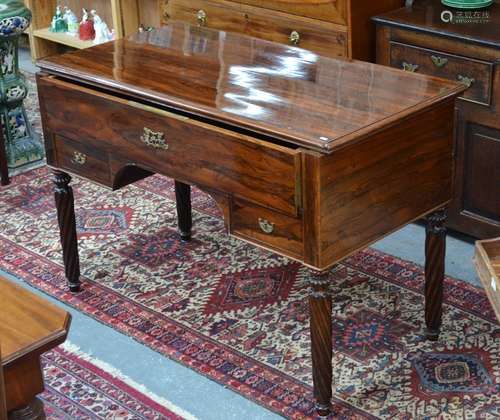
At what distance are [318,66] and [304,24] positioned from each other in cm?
95

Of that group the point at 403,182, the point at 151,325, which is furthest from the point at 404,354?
the point at 151,325

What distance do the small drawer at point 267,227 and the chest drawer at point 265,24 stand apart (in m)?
1.15

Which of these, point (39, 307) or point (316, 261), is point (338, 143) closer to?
point (316, 261)

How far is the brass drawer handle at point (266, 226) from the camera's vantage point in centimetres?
279

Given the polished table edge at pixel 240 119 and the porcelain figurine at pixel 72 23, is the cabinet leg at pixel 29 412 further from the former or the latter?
the porcelain figurine at pixel 72 23

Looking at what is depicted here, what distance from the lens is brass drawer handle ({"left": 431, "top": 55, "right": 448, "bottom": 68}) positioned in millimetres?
3689

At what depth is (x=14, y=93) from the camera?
4793mm

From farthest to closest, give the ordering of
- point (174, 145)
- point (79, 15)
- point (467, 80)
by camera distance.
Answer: point (79, 15) → point (467, 80) → point (174, 145)

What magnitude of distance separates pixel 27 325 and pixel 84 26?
434 centimetres

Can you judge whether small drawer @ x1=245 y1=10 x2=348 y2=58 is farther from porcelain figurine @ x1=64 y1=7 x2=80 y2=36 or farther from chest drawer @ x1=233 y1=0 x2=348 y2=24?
porcelain figurine @ x1=64 y1=7 x2=80 y2=36

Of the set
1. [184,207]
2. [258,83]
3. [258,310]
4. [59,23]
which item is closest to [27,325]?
[258,83]

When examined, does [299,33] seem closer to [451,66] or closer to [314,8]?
[314,8]

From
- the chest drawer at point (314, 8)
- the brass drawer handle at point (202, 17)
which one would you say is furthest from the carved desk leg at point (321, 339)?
the brass drawer handle at point (202, 17)

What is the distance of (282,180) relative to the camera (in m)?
2.69
